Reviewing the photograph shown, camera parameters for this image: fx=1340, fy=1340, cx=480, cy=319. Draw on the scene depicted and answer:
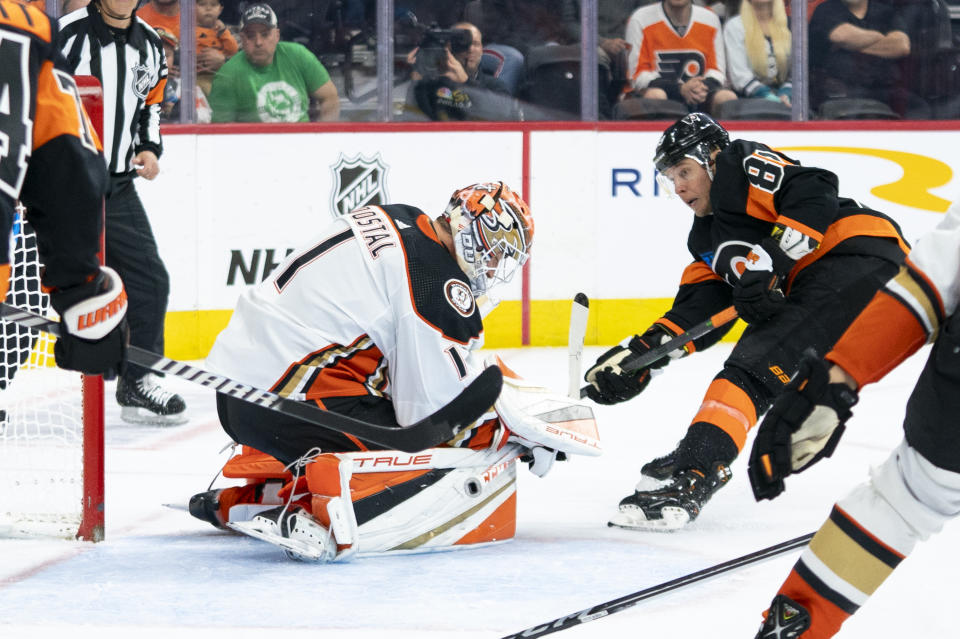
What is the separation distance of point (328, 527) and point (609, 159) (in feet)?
10.9

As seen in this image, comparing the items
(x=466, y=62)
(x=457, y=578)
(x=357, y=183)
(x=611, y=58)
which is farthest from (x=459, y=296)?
(x=611, y=58)

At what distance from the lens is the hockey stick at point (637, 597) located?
2086 millimetres

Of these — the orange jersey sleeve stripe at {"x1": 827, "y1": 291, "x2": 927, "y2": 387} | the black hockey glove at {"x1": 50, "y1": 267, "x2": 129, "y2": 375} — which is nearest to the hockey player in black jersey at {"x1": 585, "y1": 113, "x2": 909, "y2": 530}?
the orange jersey sleeve stripe at {"x1": 827, "y1": 291, "x2": 927, "y2": 387}

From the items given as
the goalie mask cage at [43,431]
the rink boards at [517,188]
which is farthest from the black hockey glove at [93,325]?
the rink boards at [517,188]

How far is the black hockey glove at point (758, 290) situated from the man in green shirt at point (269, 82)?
272 cm

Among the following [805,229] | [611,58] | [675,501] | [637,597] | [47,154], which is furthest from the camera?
[611,58]

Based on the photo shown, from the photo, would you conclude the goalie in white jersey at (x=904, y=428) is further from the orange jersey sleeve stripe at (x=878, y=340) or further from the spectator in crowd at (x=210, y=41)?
the spectator in crowd at (x=210, y=41)

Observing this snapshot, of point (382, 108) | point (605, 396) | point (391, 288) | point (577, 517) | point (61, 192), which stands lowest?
point (577, 517)

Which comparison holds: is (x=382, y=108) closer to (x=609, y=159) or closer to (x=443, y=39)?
(x=443, y=39)

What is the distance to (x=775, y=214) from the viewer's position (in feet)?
10.3

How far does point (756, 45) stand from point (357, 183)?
1.80 m

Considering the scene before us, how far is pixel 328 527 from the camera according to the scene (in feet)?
8.64

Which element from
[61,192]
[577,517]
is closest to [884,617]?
[577,517]

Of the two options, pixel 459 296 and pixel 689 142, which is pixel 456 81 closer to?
pixel 689 142
